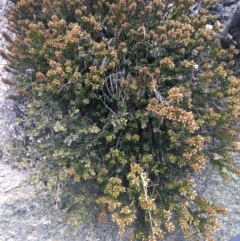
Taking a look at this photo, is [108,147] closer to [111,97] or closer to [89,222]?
[111,97]

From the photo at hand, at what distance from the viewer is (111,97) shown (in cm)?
251

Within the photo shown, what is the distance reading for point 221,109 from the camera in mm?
2486

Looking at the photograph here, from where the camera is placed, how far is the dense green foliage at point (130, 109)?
2.18 m

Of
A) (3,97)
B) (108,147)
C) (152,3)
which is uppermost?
(152,3)

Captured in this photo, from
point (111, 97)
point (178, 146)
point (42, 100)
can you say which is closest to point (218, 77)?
point (178, 146)

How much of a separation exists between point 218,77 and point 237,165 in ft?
2.95

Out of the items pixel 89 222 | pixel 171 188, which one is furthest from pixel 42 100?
pixel 171 188

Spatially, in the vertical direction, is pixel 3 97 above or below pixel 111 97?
above

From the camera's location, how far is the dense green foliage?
2180mm

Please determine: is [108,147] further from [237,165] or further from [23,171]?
[237,165]

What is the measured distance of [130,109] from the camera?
2.46m

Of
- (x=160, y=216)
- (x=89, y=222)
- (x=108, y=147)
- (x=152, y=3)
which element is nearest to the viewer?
(x=160, y=216)

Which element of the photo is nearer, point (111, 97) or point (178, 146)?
point (178, 146)

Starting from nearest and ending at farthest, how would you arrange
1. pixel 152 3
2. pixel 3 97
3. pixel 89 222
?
pixel 89 222 < pixel 152 3 < pixel 3 97
